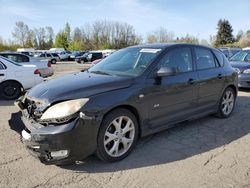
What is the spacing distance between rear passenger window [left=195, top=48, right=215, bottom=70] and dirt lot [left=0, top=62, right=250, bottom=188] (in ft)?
4.25

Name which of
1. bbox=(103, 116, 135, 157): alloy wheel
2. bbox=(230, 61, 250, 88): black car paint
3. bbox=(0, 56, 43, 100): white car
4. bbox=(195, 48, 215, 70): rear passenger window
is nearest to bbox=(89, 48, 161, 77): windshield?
bbox=(103, 116, 135, 157): alloy wheel

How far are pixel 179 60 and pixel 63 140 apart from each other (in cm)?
258

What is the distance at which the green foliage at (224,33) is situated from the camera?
65.9m

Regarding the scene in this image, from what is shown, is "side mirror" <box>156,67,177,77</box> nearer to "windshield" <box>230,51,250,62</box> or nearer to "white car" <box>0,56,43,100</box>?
"white car" <box>0,56,43,100</box>

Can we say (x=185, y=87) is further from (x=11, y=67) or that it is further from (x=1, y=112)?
(x=11, y=67)

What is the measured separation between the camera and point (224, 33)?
65.9 m

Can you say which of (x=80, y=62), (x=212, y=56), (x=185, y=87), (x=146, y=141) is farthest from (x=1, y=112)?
(x=80, y=62)

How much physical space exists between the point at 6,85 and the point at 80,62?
33641 millimetres

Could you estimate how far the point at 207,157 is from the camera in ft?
13.5

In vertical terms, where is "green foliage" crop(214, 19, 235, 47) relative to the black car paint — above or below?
above

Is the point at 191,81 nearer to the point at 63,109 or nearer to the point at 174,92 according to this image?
the point at 174,92

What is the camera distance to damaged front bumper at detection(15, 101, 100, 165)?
3.38 meters

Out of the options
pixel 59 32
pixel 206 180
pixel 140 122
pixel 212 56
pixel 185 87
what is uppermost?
pixel 59 32

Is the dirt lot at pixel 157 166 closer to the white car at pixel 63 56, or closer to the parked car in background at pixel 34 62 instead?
the parked car in background at pixel 34 62
